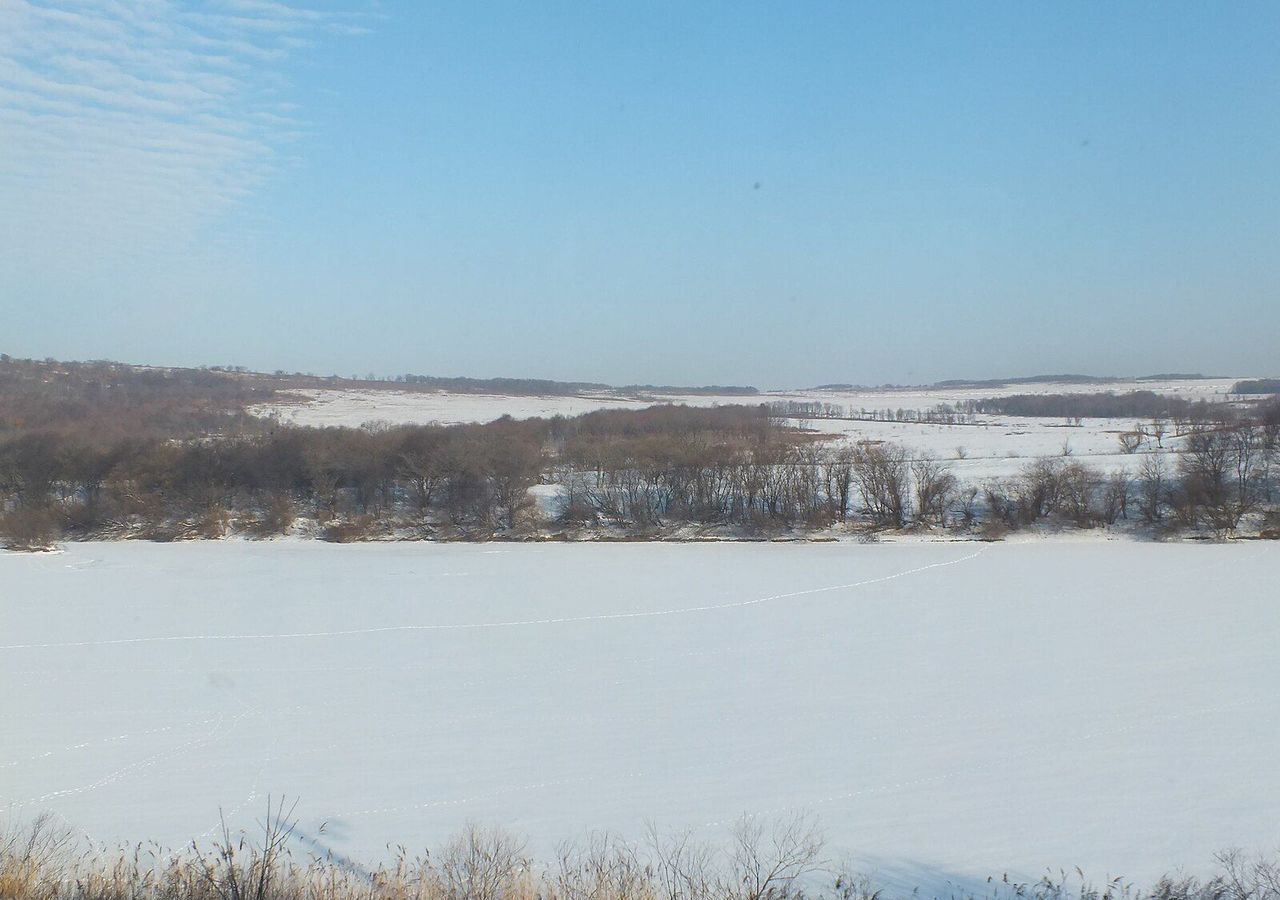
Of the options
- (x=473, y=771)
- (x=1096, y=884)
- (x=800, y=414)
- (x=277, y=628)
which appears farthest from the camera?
(x=800, y=414)

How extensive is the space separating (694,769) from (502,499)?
2583cm

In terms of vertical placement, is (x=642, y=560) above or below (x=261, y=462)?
below

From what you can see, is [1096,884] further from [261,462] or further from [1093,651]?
[261,462]

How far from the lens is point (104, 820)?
9.86 m

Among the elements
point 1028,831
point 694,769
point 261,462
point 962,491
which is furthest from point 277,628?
Answer: point 962,491

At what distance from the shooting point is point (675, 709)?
14.0 meters

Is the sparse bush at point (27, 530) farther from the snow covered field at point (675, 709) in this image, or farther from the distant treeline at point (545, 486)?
the snow covered field at point (675, 709)

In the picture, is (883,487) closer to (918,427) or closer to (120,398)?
(918,427)

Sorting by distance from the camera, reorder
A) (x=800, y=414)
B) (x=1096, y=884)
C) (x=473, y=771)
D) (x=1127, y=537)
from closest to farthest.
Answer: (x=1096, y=884) → (x=473, y=771) → (x=1127, y=537) → (x=800, y=414)

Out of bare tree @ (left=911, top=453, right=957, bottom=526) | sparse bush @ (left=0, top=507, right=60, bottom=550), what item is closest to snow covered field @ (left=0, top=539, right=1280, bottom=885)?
sparse bush @ (left=0, top=507, right=60, bottom=550)

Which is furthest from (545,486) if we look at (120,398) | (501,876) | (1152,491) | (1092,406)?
(1092,406)

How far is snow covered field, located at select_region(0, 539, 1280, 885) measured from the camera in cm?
1002

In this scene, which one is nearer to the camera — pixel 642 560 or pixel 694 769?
pixel 694 769

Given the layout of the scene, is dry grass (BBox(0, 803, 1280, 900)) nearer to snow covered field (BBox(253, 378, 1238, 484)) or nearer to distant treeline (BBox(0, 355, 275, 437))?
snow covered field (BBox(253, 378, 1238, 484))
